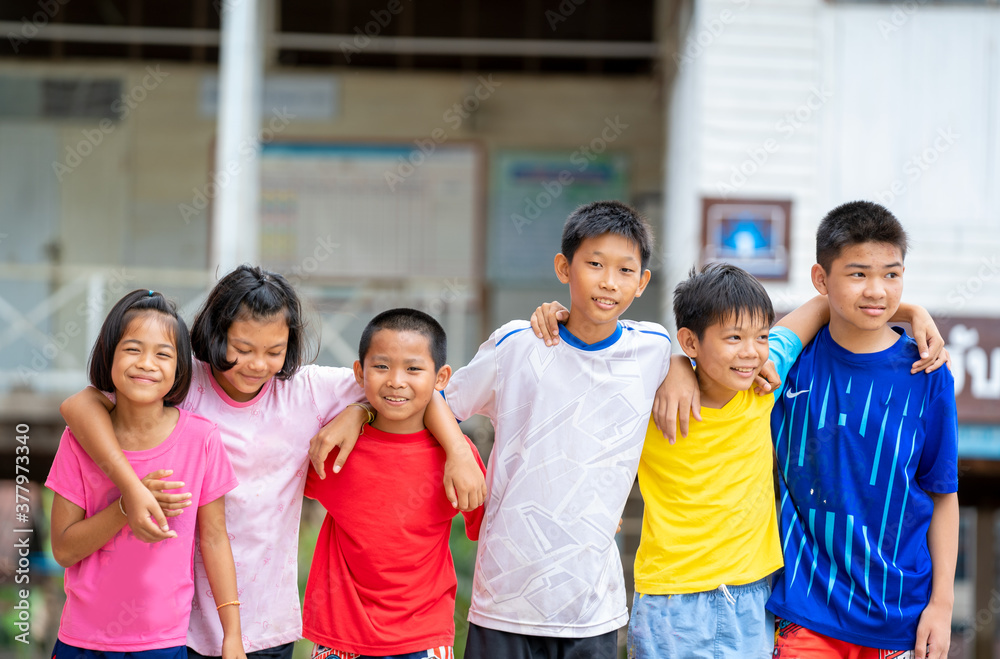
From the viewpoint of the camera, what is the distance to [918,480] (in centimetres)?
221

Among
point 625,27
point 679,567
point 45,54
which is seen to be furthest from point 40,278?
point 679,567

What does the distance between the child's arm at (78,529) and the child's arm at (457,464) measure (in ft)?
2.41

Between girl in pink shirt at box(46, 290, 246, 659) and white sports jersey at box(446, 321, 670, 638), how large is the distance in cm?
65

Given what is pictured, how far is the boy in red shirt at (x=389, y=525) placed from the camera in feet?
6.88

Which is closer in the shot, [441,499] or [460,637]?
[441,499]

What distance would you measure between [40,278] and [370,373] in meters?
6.64

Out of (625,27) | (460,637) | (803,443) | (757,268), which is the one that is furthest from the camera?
(625,27)

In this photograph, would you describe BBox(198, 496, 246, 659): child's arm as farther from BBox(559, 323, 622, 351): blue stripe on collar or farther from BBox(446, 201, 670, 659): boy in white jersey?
BBox(559, 323, 622, 351): blue stripe on collar

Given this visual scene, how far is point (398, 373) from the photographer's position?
2133mm

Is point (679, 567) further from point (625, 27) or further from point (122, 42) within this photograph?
point (122, 42)

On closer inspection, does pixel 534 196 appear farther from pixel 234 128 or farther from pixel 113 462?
pixel 113 462

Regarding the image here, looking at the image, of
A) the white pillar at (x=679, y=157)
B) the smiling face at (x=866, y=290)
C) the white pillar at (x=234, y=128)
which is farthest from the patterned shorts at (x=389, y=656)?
the white pillar at (x=234, y=128)

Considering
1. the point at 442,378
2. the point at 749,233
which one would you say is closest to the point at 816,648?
the point at 442,378

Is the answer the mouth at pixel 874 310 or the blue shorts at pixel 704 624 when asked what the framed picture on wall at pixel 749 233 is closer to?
the mouth at pixel 874 310
